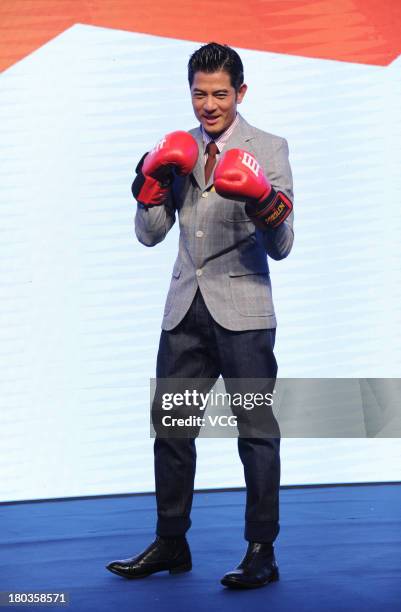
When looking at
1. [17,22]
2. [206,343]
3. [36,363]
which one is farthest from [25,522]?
[17,22]

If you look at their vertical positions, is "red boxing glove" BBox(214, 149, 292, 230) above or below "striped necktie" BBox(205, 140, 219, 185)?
below

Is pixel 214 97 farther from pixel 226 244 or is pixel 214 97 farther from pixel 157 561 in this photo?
Result: pixel 157 561

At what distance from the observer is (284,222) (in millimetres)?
1973

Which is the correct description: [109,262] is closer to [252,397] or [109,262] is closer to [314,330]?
[314,330]

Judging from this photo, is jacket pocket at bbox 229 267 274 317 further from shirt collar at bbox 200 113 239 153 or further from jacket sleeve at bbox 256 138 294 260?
shirt collar at bbox 200 113 239 153

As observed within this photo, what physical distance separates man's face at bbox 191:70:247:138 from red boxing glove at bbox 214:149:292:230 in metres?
0.11

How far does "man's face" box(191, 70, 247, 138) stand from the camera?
6.51 feet

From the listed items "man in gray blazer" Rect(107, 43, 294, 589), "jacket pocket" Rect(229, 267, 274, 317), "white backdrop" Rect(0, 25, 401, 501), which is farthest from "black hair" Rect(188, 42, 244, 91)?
"white backdrop" Rect(0, 25, 401, 501)

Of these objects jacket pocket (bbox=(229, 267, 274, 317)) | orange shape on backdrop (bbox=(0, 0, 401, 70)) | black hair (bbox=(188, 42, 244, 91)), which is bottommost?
jacket pocket (bbox=(229, 267, 274, 317))

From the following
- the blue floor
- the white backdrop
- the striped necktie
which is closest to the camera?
the blue floor

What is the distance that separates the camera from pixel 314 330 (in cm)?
330

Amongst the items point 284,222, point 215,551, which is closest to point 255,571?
point 215,551

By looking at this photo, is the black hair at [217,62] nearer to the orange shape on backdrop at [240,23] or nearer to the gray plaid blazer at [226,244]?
the gray plaid blazer at [226,244]

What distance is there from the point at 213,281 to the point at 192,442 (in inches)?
13.3
